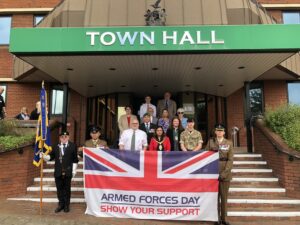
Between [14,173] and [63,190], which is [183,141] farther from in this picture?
[14,173]

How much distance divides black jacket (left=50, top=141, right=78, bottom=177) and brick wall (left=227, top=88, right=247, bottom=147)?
8838 millimetres

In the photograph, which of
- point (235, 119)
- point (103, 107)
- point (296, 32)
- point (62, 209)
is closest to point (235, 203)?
point (62, 209)

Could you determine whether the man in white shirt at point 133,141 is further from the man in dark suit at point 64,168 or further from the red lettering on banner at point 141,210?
the red lettering on banner at point 141,210

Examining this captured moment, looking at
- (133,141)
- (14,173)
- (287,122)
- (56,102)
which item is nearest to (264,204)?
(287,122)

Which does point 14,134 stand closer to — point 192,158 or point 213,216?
point 192,158

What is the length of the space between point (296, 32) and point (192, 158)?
474 cm

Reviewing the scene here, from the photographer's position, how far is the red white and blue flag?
6.15 m

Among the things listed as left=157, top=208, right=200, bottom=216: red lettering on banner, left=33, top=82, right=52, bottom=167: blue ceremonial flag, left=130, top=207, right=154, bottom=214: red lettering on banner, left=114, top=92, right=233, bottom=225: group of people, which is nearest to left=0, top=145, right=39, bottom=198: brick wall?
left=33, top=82, right=52, bottom=167: blue ceremonial flag

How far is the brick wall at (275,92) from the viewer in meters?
13.7

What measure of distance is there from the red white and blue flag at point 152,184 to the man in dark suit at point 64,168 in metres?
0.35

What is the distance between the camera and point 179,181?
6.25m

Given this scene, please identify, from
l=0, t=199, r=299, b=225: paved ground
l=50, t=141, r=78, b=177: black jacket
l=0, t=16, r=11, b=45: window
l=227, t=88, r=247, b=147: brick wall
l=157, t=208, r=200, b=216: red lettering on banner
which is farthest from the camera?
l=0, t=16, r=11, b=45: window

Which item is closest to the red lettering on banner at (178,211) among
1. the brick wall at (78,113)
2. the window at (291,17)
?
the brick wall at (78,113)

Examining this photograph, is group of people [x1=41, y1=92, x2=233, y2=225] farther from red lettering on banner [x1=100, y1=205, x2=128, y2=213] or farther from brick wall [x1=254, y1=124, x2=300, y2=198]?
brick wall [x1=254, y1=124, x2=300, y2=198]
